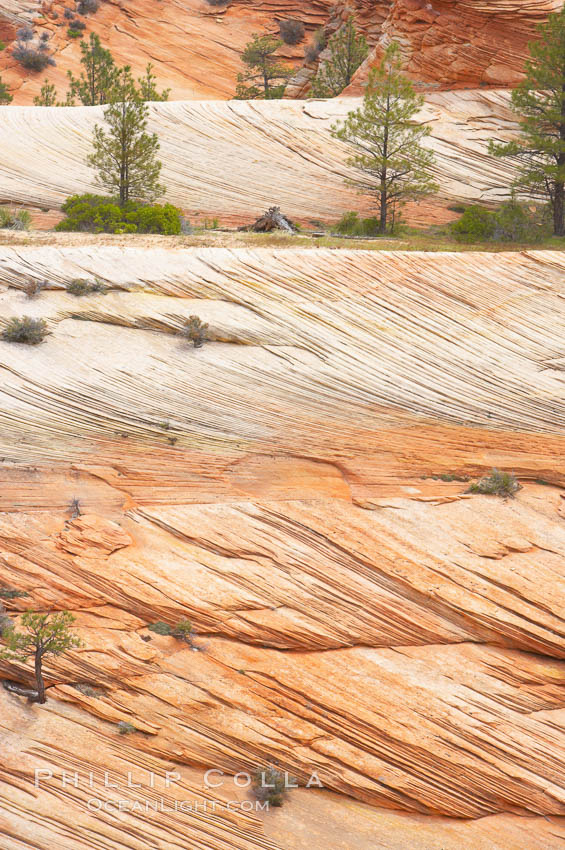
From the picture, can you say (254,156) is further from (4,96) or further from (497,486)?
(4,96)

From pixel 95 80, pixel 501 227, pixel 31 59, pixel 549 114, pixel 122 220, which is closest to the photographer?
pixel 122 220

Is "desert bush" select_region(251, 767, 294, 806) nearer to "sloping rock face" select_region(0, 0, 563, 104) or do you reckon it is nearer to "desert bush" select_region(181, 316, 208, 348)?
"desert bush" select_region(181, 316, 208, 348)

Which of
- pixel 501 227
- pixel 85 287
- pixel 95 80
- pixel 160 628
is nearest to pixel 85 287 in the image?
pixel 85 287

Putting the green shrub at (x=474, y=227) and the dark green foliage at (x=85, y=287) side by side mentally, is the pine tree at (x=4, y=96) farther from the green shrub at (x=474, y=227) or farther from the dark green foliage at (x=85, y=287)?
the dark green foliage at (x=85, y=287)

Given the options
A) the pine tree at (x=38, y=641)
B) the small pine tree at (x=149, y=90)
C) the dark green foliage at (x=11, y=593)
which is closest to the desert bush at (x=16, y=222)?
the small pine tree at (x=149, y=90)

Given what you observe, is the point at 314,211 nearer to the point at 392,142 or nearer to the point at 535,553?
the point at 392,142

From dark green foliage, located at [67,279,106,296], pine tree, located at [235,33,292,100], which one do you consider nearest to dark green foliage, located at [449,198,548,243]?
dark green foliage, located at [67,279,106,296]
